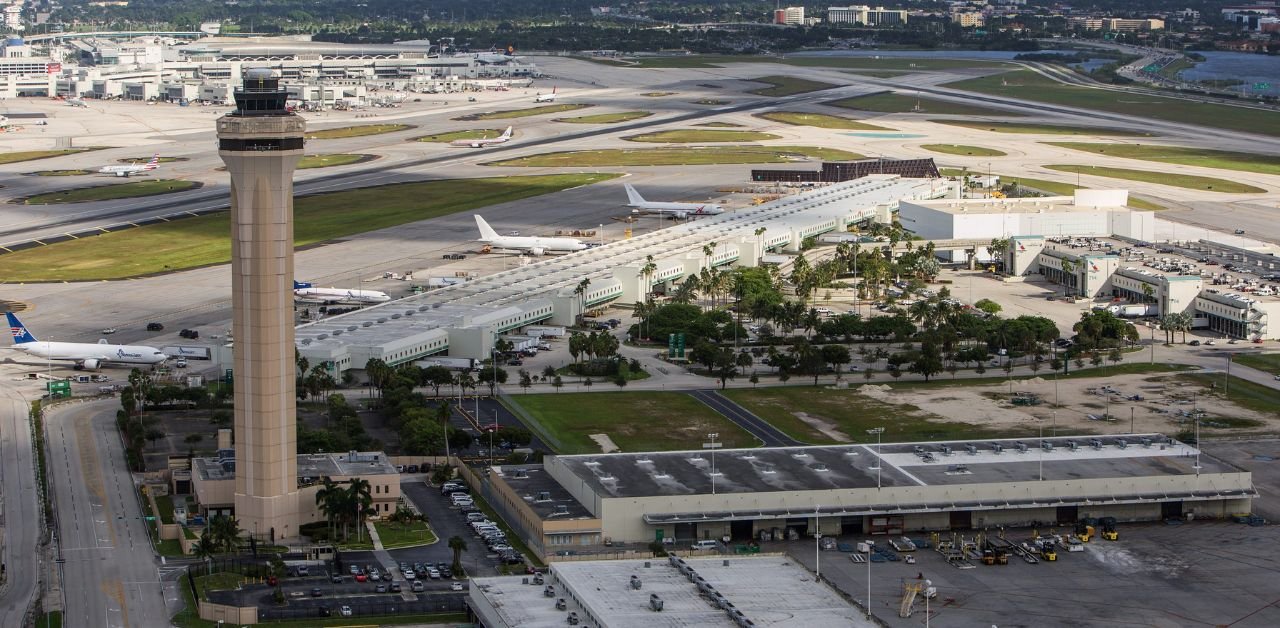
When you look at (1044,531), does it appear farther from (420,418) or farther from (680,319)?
(680,319)

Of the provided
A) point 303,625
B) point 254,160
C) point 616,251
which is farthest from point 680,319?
point 303,625

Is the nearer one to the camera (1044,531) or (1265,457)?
(1044,531)

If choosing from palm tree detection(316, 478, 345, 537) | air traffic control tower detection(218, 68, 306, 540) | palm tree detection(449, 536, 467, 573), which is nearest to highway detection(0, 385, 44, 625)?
air traffic control tower detection(218, 68, 306, 540)

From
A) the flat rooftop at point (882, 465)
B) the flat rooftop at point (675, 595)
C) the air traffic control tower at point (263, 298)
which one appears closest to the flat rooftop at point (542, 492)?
the flat rooftop at point (882, 465)

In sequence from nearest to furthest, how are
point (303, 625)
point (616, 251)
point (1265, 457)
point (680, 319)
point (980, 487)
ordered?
point (303, 625) → point (980, 487) → point (1265, 457) → point (680, 319) → point (616, 251)

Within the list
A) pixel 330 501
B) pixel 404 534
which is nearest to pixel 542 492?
pixel 404 534

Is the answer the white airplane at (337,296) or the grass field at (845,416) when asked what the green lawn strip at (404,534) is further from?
the white airplane at (337,296)

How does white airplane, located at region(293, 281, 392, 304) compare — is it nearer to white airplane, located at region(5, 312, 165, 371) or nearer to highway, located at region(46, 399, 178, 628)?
white airplane, located at region(5, 312, 165, 371)
